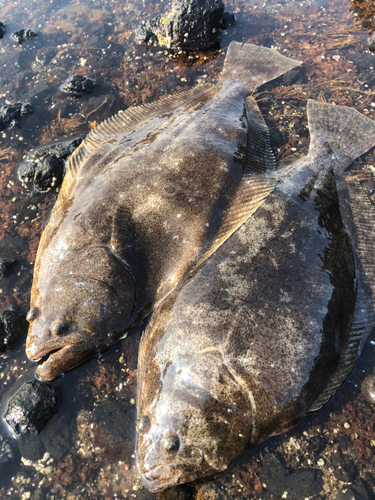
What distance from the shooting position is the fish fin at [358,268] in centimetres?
398

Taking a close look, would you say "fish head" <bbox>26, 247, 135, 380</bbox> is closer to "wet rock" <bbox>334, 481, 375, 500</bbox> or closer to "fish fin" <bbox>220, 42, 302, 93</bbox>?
"wet rock" <bbox>334, 481, 375, 500</bbox>

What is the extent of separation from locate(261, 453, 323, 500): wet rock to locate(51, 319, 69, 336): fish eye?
274 centimetres

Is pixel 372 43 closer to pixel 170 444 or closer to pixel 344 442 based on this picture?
pixel 344 442

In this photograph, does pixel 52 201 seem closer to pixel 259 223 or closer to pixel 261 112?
pixel 259 223

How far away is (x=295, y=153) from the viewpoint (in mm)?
5988

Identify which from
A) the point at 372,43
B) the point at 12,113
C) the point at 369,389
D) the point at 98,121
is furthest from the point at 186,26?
the point at 369,389

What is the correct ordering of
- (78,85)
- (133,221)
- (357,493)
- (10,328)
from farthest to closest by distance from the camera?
(78,85) → (133,221) → (10,328) → (357,493)

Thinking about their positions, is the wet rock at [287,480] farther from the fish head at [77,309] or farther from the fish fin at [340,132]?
the fish fin at [340,132]

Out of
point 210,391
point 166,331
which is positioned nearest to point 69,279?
point 166,331

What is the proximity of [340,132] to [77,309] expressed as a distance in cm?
499

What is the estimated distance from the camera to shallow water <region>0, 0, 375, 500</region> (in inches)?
149

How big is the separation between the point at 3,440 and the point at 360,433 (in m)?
4.18

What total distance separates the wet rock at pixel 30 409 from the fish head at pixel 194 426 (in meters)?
1.33

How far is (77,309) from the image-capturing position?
13.0ft
